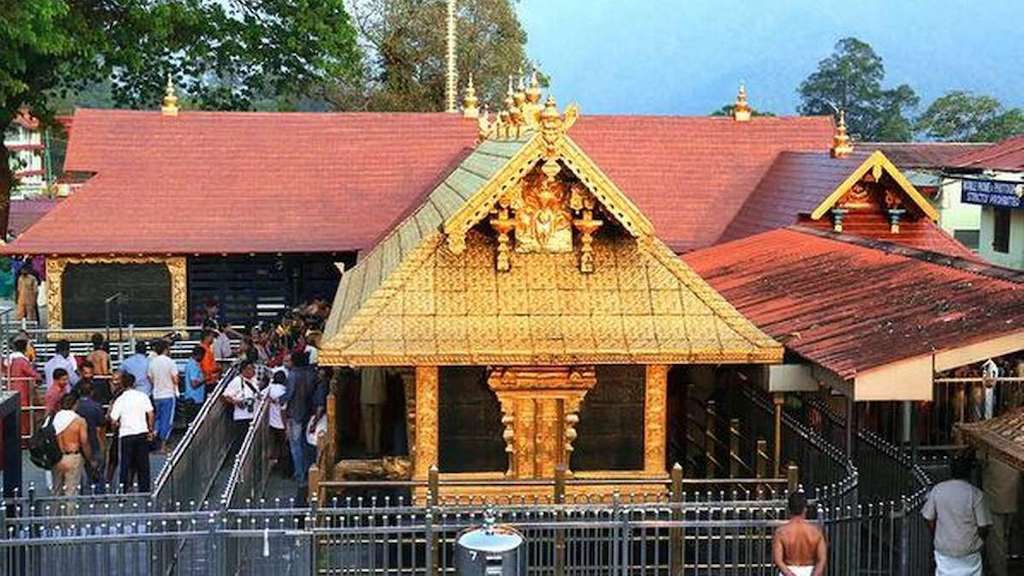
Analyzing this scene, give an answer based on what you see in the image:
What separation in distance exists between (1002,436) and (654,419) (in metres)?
3.34

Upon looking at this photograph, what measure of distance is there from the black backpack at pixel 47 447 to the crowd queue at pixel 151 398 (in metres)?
0.08

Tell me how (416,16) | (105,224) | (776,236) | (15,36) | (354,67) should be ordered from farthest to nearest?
(416,16) → (354,67) → (15,36) → (105,224) → (776,236)

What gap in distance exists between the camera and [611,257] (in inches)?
485

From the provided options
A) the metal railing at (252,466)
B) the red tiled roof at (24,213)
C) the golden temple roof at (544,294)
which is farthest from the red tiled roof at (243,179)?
the red tiled roof at (24,213)

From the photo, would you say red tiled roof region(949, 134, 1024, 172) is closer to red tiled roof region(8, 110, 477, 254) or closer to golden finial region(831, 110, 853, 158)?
golden finial region(831, 110, 853, 158)

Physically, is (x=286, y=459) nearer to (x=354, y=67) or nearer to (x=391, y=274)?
(x=391, y=274)

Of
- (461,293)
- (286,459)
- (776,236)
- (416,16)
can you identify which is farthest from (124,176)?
(416,16)

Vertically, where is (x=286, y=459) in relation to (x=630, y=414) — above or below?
below

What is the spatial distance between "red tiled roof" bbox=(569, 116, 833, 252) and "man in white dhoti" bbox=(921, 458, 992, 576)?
14.5 metres

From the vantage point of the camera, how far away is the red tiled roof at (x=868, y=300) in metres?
10.6

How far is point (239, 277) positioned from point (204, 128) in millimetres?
3669

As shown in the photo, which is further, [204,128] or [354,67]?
[354,67]

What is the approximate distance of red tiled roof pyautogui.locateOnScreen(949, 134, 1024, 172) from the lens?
104ft

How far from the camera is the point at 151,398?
1590cm
